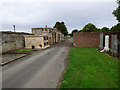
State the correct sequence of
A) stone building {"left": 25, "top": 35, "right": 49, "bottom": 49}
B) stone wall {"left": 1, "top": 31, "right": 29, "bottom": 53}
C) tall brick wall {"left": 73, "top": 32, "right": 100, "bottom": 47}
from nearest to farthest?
1. stone wall {"left": 1, "top": 31, "right": 29, "bottom": 53}
2. stone building {"left": 25, "top": 35, "right": 49, "bottom": 49}
3. tall brick wall {"left": 73, "top": 32, "right": 100, "bottom": 47}

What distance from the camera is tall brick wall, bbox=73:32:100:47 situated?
22.4m

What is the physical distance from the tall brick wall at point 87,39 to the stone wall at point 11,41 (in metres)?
15.0

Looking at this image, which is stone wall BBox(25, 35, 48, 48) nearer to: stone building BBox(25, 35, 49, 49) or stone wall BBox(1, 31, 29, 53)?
stone building BBox(25, 35, 49, 49)

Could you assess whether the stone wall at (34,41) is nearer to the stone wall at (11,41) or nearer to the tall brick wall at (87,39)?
the stone wall at (11,41)

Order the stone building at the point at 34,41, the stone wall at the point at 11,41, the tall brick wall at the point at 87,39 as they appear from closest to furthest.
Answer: the stone wall at the point at 11,41 < the stone building at the point at 34,41 < the tall brick wall at the point at 87,39

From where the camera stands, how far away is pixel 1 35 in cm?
1595

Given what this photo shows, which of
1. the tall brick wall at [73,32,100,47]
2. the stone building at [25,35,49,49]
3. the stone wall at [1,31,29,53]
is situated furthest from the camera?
the tall brick wall at [73,32,100,47]

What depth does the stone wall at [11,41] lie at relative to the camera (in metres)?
16.7

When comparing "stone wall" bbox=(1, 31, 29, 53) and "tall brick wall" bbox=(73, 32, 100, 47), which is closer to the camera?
"stone wall" bbox=(1, 31, 29, 53)

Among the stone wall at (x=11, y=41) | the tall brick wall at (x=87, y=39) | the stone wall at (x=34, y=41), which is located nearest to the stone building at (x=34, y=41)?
the stone wall at (x=34, y=41)

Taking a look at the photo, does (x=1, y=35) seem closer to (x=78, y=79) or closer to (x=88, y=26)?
(x=78, y=79)

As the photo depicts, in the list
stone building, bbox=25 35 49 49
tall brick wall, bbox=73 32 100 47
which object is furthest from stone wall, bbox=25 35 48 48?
tall brick wall, bbox=73 32 100 47

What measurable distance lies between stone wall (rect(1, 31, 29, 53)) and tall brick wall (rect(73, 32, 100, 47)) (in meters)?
15.0

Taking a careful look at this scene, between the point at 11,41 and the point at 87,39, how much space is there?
19.2 m
